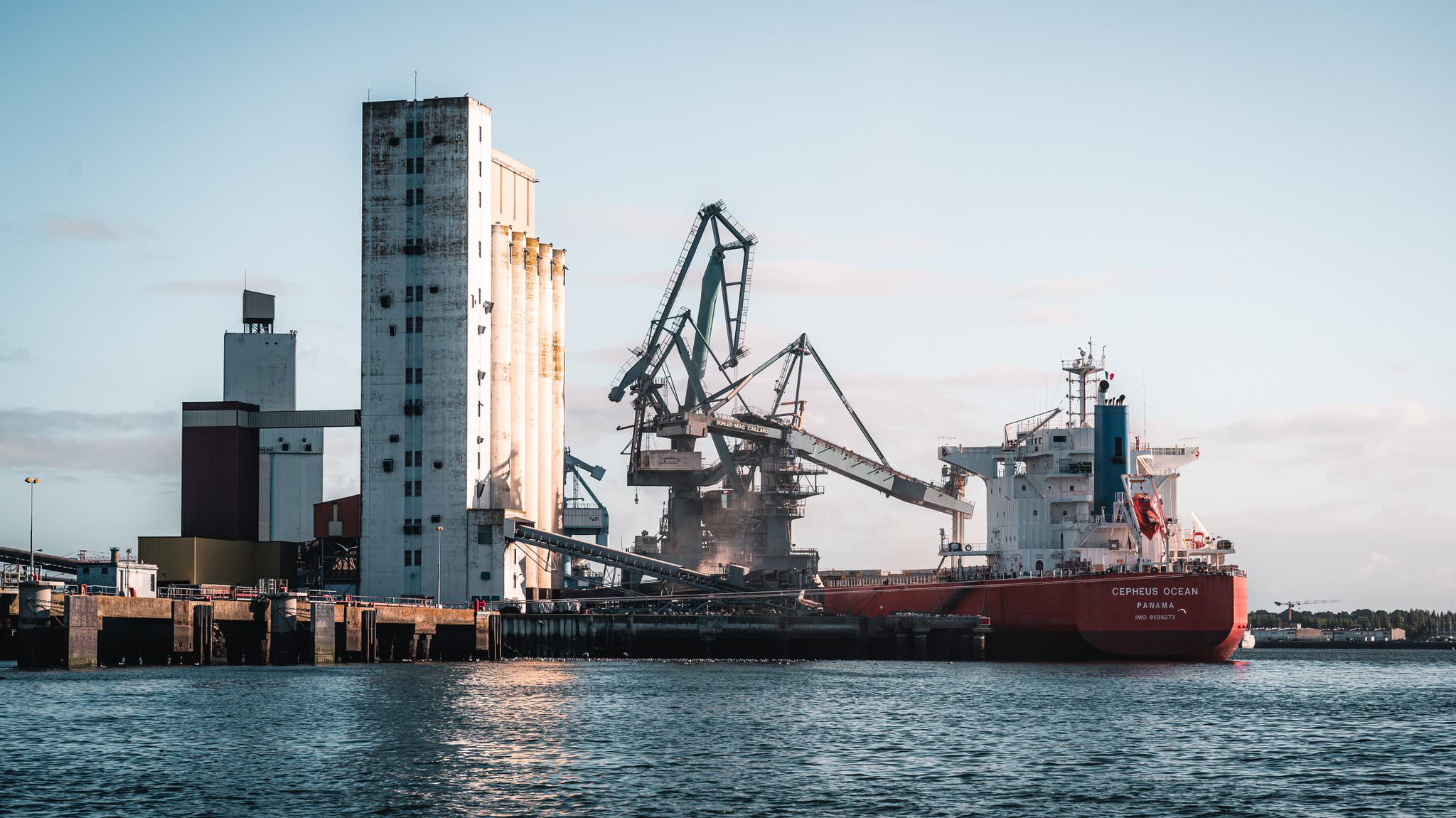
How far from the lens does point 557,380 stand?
116m

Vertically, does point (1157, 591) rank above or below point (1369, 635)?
above

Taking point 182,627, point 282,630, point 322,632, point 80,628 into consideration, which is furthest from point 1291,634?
point 80,628

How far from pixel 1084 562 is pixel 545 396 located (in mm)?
46608

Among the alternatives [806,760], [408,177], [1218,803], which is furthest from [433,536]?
[1218,803]

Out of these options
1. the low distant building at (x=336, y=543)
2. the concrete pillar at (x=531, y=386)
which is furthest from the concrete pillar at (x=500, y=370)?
the low distant building at (x=336, y=543)

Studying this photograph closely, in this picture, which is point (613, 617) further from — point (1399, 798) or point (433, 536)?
point (1399, 798)

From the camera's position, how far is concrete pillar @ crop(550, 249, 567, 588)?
114750 mm

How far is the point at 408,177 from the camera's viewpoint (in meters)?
99.1

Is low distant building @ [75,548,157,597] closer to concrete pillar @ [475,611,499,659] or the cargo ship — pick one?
concrete pillar @ [475,611,499,659]

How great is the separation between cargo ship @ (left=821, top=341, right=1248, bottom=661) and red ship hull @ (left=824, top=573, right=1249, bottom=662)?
70mm

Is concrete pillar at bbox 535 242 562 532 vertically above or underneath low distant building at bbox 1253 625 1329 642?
above

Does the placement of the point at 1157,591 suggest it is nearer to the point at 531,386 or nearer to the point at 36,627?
the point at 531,386

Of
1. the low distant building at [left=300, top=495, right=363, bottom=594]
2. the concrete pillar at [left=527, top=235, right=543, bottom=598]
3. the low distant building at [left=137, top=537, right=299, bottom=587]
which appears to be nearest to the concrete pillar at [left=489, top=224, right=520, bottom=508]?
the concrete pillar at [left=527, top=235, right=543, bottom=598]

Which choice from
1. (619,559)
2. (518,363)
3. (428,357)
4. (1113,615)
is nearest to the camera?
(1113,615)
